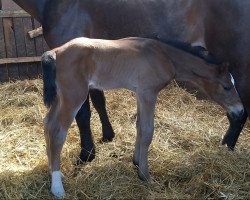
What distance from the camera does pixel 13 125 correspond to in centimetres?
427

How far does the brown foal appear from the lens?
277 centimetres

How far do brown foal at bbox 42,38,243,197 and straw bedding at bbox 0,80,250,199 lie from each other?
7.9 inches

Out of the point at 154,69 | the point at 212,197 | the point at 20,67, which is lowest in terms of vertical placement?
the point at 20,67

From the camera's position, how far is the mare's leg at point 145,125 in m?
2.86

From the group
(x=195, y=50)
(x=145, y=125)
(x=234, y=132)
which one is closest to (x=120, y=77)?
(x=145, y=125)

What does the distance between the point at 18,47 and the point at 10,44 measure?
13 centimetres

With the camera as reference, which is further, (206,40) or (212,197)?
(206,40)

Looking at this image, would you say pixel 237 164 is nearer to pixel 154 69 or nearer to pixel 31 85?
pixel 154 69

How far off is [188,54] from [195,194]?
3.66 ft

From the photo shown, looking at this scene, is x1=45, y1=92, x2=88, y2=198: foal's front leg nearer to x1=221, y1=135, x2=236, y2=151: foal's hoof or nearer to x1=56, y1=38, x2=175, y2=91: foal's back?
x1=56, y1=38, x2=175, y2=91: foal's back

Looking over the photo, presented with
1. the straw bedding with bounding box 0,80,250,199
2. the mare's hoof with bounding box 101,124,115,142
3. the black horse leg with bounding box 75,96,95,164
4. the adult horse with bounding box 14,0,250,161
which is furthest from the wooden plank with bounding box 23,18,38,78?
the black horse leg with bounding box 75,96,95,164


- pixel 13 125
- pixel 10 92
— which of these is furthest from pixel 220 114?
pixel 10 92

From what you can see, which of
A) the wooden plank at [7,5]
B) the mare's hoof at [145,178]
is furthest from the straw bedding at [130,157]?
the wooden plank at [7,5]

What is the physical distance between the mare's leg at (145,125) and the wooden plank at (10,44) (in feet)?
11.5
